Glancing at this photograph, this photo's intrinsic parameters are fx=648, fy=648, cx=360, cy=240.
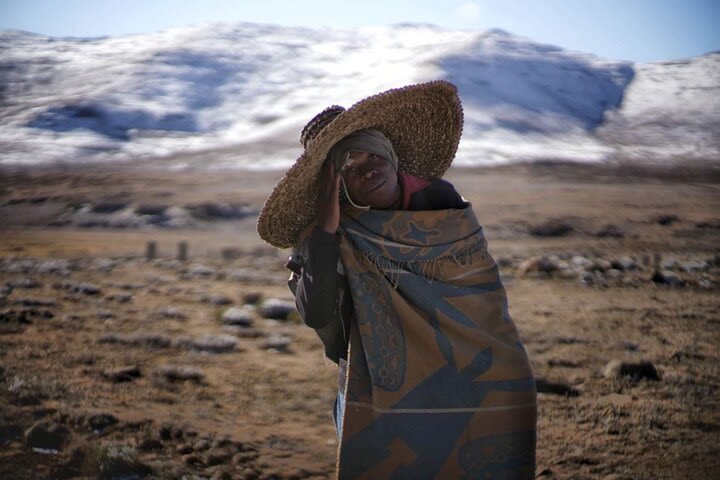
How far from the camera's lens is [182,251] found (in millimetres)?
8336

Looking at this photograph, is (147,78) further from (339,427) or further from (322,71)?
(339,427)

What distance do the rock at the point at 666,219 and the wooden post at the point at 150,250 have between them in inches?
319

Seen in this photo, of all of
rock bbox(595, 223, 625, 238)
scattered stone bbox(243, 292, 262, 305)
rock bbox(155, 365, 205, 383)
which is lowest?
A: rock bbox(595, 223, 625, 238)

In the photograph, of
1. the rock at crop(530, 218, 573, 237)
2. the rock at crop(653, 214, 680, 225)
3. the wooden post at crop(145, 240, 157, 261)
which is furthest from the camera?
the rock at crop(653, 214, 680, 225)

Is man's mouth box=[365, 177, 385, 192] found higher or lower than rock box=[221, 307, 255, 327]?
higher

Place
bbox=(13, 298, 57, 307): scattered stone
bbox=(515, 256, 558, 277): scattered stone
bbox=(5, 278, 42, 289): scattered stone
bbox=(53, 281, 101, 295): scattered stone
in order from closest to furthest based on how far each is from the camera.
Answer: bbox=(13, 298, 57, 307): scattered stone, bbox=(53, 281, 101, 295): scattered stone, bbox=(5, 278, 42, 289): scattered stone, bbox=(515, 256, 558, 277): scattered stone

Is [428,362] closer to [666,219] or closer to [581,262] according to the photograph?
[581,262]

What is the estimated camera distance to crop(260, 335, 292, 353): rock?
4750 millimetres

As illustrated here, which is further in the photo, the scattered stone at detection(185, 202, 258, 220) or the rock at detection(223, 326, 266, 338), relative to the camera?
the scattered stone at detection(185, 202, 258, 220)

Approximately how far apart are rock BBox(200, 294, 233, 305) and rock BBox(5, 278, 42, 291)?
5.71ft

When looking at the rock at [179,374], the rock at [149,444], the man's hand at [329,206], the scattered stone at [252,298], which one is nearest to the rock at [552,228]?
the scattered stone at [252,298]

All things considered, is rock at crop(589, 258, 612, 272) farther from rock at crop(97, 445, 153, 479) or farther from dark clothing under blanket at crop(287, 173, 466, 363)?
dark clothing under blanket at crop(287, 173, 466, 363)

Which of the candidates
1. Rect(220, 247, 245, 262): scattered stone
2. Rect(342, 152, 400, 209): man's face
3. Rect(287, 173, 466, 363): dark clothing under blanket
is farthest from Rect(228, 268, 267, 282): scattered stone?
Rect(342, 152, 400, 209): man's face

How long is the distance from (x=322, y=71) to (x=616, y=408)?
A: 1111cm
